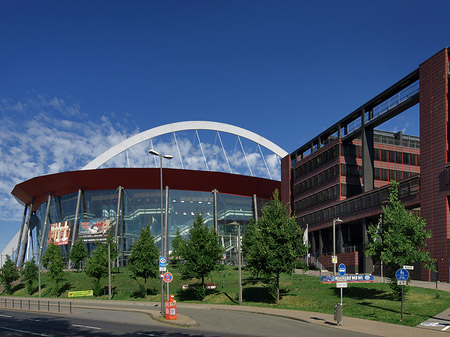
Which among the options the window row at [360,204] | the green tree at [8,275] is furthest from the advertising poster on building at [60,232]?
the window row at [360,204]

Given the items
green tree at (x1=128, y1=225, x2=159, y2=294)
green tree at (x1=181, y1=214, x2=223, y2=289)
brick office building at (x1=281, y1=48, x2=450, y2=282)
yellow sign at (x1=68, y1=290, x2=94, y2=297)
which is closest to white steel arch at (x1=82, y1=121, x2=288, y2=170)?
brick office building at (x1=281, y1=48, x2=450, y2=282)

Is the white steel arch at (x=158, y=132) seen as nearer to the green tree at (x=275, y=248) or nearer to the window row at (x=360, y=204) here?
the window row at (x=360, y=204)

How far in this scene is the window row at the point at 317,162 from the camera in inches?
2990

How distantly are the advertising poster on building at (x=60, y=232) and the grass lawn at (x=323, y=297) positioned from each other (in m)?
35.0

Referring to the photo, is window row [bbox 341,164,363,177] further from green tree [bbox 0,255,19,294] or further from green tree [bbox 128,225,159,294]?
green tree [bbox 0,255,19,294]

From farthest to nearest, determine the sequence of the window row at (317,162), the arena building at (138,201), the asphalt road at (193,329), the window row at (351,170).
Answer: the arena building at (138,201), the window row at (317,162), the window row at (351,170), the asphalt road at (193,329)

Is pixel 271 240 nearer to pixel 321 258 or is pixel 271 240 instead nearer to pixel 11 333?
pixel 11 333

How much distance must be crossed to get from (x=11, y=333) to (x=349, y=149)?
59783 mm

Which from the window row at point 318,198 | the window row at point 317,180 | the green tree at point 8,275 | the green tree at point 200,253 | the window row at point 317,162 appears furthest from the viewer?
the window row at point 317,162

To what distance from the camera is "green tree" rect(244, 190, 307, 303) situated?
39969 millimetres

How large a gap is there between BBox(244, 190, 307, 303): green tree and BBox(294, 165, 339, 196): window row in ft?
115

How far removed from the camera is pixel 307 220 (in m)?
84.4

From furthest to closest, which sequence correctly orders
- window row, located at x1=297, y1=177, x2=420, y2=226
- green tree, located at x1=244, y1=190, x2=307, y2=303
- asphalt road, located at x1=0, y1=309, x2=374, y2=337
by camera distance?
1. window row, located at x1=297, y1=177, x2=420, y2=226
2. green tree, located at x1=244, y1=190, x2=307, y2=303
3. asphalt road, located at x1=0, y1=309, x2=374, y2=337

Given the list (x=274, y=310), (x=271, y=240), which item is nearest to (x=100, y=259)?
(x=271, y=240)
